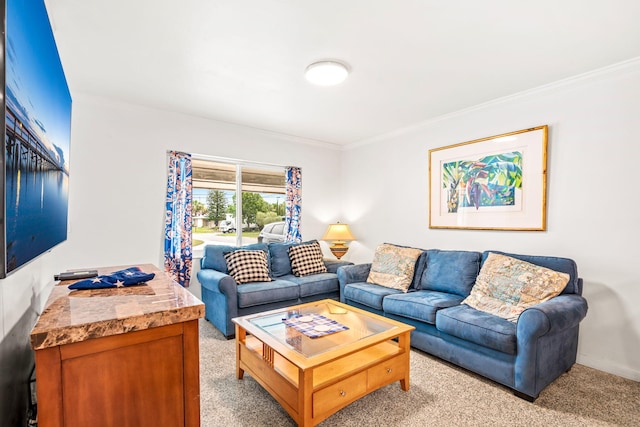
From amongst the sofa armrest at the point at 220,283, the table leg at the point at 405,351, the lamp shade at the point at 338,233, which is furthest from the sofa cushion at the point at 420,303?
the lamp shade at the point at 338,233

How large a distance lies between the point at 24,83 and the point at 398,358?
7.76ft

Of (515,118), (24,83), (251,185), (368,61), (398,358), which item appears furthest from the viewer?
A: (251,185)

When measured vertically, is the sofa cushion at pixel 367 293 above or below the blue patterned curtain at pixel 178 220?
below

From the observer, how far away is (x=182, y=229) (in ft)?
12.2

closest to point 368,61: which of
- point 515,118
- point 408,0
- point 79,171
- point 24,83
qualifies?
point 408,0

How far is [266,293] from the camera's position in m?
3.35

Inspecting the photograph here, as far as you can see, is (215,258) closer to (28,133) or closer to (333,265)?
(333,265)

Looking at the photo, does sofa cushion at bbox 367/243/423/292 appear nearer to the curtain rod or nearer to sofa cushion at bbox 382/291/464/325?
sofa cushion at bbox 382/291/464/325

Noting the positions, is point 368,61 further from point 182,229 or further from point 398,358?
point 182,229

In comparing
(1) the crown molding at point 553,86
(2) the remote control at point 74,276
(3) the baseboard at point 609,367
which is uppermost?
(1) the crown molding at point 553,86

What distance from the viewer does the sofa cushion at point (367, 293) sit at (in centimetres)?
321

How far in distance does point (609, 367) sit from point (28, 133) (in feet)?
12.8

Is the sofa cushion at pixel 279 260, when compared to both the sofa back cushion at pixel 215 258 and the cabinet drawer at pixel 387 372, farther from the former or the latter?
the cabinet drawer at pixel 387 372

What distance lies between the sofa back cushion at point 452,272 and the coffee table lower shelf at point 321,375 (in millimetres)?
1125
